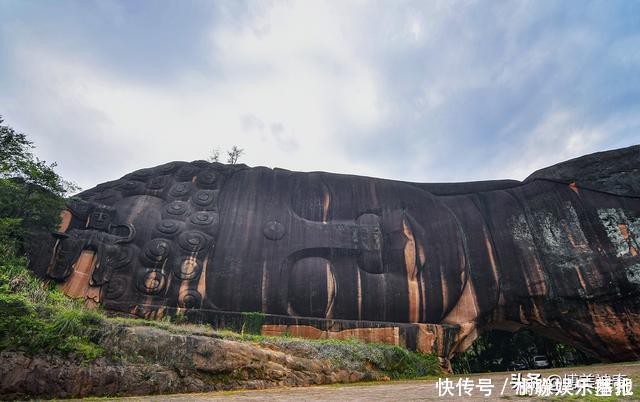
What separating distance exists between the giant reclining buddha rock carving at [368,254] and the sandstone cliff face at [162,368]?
3.63m

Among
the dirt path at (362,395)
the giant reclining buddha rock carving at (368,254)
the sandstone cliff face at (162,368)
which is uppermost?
the giant reclining buddha rock carving at (368,254)

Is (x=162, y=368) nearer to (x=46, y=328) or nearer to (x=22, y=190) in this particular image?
(x=46, y=328)

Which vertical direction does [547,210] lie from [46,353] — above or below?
above

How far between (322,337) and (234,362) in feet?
14.6

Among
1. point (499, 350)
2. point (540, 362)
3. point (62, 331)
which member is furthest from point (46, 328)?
point (499, 350)

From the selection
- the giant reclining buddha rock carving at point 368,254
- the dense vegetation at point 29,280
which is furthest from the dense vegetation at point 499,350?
the dense vegetation at point 29,280

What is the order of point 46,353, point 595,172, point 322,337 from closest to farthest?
point 46,353, point 322,337, point 595,172

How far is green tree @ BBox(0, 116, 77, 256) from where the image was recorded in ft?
27.6

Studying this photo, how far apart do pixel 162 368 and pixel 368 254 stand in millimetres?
7034

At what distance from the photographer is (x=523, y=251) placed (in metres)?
11.7

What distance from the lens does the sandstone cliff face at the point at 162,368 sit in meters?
4.63

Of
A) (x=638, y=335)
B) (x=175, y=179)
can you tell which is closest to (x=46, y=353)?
(x=175, y=179)

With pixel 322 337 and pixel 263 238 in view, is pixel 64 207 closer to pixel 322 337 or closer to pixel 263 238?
pixel 263 238

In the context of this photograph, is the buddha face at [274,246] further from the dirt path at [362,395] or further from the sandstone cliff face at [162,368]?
the dirt path at [362,395]
